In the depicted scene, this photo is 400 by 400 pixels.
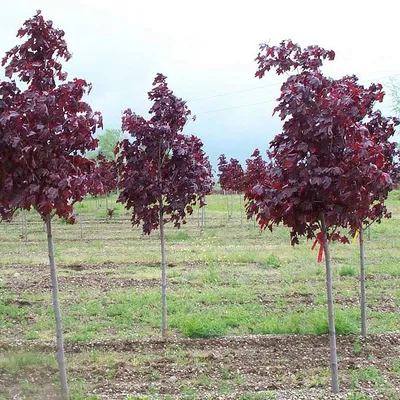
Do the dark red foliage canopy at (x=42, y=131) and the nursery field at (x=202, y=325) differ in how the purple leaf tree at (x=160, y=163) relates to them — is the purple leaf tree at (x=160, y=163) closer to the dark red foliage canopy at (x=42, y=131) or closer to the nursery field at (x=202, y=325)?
the nursery field at (x=202, y=325)

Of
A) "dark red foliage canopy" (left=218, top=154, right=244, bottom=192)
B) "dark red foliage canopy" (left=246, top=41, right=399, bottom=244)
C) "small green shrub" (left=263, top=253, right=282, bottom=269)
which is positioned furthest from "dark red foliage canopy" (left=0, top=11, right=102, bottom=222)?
"dark red foliage canopy" (left=218, top=154, right=244, bottom=192)

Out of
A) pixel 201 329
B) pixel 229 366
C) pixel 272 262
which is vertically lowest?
pixel 229 366

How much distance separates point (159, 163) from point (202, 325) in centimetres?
247

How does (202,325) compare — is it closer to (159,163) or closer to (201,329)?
(201,329)

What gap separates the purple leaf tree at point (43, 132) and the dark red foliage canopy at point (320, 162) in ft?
5.78

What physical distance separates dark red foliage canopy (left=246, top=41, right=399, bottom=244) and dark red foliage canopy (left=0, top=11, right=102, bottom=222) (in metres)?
1.77

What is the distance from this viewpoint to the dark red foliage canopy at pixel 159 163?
775 cm

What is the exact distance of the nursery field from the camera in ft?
19.3

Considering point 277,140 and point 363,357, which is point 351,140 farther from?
point 363,357

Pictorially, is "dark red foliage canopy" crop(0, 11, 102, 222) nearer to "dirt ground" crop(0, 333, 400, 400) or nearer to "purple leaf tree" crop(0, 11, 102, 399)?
"purple leaf tree" crop(0, 11, 102, 399)

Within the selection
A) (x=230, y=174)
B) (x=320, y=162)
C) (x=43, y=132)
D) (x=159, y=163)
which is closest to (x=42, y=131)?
(x=43, y=132)

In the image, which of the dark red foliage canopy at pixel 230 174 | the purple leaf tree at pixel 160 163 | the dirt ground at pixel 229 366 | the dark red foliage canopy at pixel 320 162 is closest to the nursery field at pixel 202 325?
the dirt ground at pixel 229 366

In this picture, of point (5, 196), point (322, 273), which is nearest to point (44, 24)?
point (5, 196)

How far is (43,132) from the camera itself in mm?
4805
